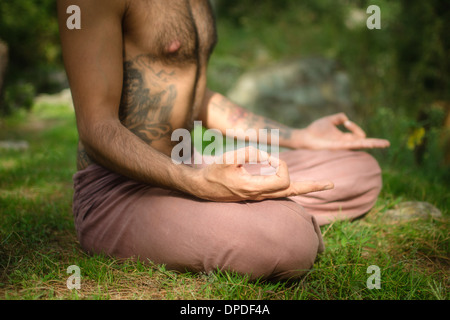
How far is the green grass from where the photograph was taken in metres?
1.42

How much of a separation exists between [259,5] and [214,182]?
37.5 feet

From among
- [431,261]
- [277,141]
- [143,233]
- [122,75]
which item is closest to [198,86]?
[122,75]

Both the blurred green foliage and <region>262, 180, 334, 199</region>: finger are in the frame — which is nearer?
<region>262, 180, 334, 199</region>: finger

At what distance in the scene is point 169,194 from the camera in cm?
156

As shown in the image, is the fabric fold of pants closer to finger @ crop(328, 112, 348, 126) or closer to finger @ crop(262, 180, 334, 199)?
finger @ crop(262, 180, 334, 199)

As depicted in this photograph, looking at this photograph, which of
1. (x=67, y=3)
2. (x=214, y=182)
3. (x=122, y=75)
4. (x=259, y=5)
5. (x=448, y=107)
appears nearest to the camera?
(x=214, y=182)

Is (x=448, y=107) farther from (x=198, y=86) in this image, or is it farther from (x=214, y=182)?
(x=214, y=182)

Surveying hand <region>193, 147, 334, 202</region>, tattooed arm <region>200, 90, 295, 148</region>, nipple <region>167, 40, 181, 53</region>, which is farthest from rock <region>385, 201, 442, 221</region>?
nipple <region>167, 40, 181, 53</region>

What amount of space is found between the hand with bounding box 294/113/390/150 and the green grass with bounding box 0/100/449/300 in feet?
1.49

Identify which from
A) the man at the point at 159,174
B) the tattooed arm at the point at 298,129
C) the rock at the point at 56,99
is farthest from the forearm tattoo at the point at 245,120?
the rock at the point at 56,99

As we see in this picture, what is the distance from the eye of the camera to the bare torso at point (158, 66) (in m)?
1.69

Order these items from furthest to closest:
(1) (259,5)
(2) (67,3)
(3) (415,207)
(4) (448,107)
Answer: (1) (259,5)
(4) (448,107)
(3) (415,207)
(2) (67,3)

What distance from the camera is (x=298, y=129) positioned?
2.34 m

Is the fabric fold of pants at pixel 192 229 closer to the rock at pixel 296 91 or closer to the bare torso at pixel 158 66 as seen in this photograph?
the bare torso at pixel 158 66
